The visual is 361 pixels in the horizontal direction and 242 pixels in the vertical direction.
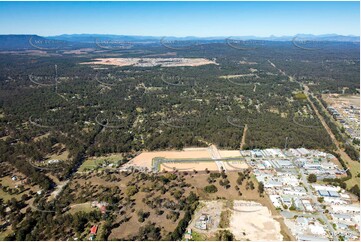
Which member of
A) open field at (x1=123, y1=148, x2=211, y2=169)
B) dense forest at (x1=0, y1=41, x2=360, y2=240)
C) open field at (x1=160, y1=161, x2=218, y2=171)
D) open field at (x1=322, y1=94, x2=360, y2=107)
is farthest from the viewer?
open field at (x1=322, y1=94, x2=360, y2=107)

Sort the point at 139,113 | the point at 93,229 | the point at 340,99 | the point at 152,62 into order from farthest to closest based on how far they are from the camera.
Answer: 1. the point at 152,62
2. the point at 340,99
3. the point at 139,113
4. the point at 93,229

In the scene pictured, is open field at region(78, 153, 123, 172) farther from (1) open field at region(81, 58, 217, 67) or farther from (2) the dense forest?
(1) open field at region(81, 58, 217, 67)

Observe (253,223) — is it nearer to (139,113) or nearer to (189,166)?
(189,166)

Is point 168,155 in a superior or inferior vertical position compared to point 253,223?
inferior

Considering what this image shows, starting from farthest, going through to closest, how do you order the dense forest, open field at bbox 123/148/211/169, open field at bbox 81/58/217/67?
open field at bbox 81/58/217/67 → open field at bbox 123/148/211/169 → the dense forest

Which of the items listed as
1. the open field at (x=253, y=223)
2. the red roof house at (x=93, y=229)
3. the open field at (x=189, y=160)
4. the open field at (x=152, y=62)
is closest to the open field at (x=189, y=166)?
the open field at (x=189, y=160)

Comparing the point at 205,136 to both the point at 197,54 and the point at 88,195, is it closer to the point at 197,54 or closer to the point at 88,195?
the point at 88,195

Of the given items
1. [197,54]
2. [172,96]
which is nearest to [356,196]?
[172,96]

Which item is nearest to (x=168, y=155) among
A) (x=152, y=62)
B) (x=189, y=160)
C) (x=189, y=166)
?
(x=189, y=160)

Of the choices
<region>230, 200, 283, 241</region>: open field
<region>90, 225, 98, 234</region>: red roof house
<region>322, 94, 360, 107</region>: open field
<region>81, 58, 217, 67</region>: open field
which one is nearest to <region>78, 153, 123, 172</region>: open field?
<region>90, 225, 98, 234</region>: red roof house

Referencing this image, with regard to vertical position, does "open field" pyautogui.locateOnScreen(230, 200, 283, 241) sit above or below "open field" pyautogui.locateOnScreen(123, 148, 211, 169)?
above

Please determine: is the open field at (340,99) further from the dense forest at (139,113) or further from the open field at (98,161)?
the open field at (98,161)

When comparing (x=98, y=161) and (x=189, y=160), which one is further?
(x=189, y=160)
